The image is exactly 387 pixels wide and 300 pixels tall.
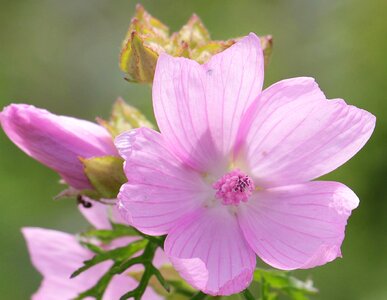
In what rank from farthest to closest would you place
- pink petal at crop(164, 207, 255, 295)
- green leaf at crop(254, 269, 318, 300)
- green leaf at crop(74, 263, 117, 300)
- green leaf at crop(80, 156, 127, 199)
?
green leaf at crop(254, 269, 318, 300), green leaf at crop(74, 263, 117, 300), green leaf at crop(80, 156, 127, 199), pink petal at crop(164, 207, 255, 295)

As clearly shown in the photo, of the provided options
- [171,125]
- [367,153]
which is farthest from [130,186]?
[367,153]

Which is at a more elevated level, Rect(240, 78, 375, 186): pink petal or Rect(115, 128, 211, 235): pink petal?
Rect(240, 78, 375, 186): pink petal

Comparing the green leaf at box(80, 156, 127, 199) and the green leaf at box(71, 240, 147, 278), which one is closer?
the green leaf at box(80, 156, 127, 199)

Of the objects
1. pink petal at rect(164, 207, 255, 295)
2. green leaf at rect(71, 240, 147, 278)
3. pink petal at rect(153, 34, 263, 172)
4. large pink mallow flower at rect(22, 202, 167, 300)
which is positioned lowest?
large pink mallow flower at rect(22, 202, 167, 300)

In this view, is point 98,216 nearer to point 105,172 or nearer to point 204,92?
point 105,172

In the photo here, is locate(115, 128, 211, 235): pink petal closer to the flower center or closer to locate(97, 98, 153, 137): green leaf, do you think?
the flower center

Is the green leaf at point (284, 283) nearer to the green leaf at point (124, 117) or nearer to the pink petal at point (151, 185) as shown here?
the pink petal at point (151, 185)

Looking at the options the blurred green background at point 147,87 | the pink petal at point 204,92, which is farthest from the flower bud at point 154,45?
the blurred green background at point 147,87

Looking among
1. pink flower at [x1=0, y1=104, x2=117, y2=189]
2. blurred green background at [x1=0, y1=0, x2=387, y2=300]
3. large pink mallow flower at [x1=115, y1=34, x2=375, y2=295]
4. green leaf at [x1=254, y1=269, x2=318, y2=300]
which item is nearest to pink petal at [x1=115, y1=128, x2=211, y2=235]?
large pink mallow flower at [x1=115, y1=34, x2=375, y2=295]
